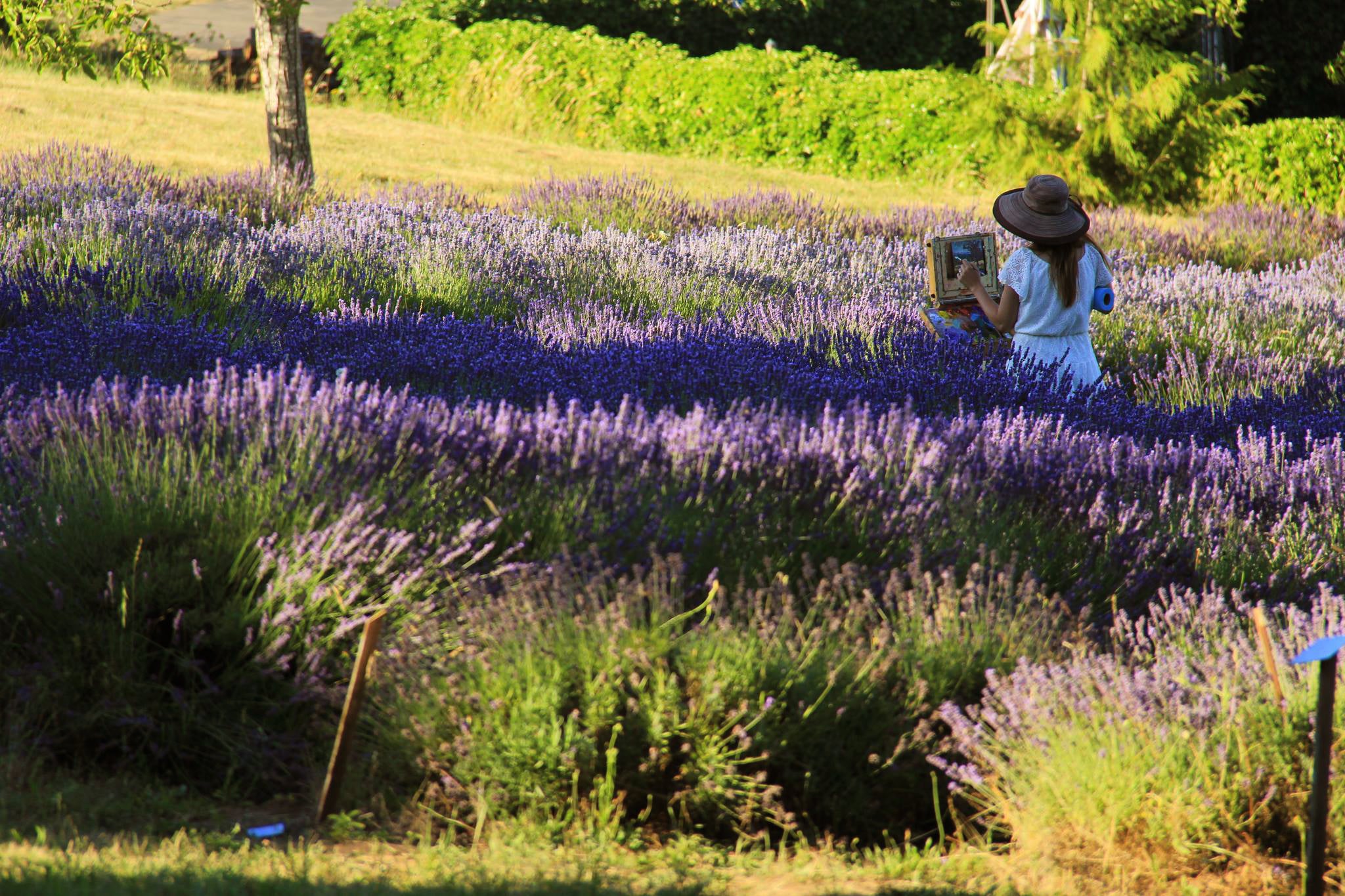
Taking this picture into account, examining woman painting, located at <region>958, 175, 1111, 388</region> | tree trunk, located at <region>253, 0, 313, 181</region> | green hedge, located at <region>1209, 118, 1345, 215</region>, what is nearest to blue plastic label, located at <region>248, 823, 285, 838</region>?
woman painting, located at <region>958, 175, 1111, 388</region>

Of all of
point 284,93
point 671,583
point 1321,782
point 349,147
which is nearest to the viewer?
point 1321,782

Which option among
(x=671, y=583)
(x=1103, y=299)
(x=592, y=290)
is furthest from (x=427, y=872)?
(x=592, y=290)

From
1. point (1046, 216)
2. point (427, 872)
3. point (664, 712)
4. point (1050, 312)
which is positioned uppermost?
point (1046, 216)

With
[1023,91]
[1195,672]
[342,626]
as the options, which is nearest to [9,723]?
[342,626]

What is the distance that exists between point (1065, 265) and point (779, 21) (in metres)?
17.5

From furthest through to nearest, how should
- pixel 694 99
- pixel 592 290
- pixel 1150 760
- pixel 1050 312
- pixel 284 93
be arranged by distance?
pixel 694 99
pixel 284 93
pixel 592 290
pixel 1050 312
pixel 1150 760

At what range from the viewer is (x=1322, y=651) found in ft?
6.68

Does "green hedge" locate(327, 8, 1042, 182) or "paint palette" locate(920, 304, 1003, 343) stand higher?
"green hedge" locate(327, 8, 1042, 182)

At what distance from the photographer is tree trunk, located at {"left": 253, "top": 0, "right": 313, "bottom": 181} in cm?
875

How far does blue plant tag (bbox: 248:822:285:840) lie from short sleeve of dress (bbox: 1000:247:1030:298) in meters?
3.93

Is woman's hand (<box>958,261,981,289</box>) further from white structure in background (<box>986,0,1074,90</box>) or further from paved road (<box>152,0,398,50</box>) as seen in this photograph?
paved road (<box>152,0,398,50</box>)

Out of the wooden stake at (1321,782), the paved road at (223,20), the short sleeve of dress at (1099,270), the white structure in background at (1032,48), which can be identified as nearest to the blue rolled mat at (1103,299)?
the short sleeve of dress at (1099,270)

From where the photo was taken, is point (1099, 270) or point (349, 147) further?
point (349, 147)

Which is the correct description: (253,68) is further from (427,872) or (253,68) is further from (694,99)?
(427,872)
